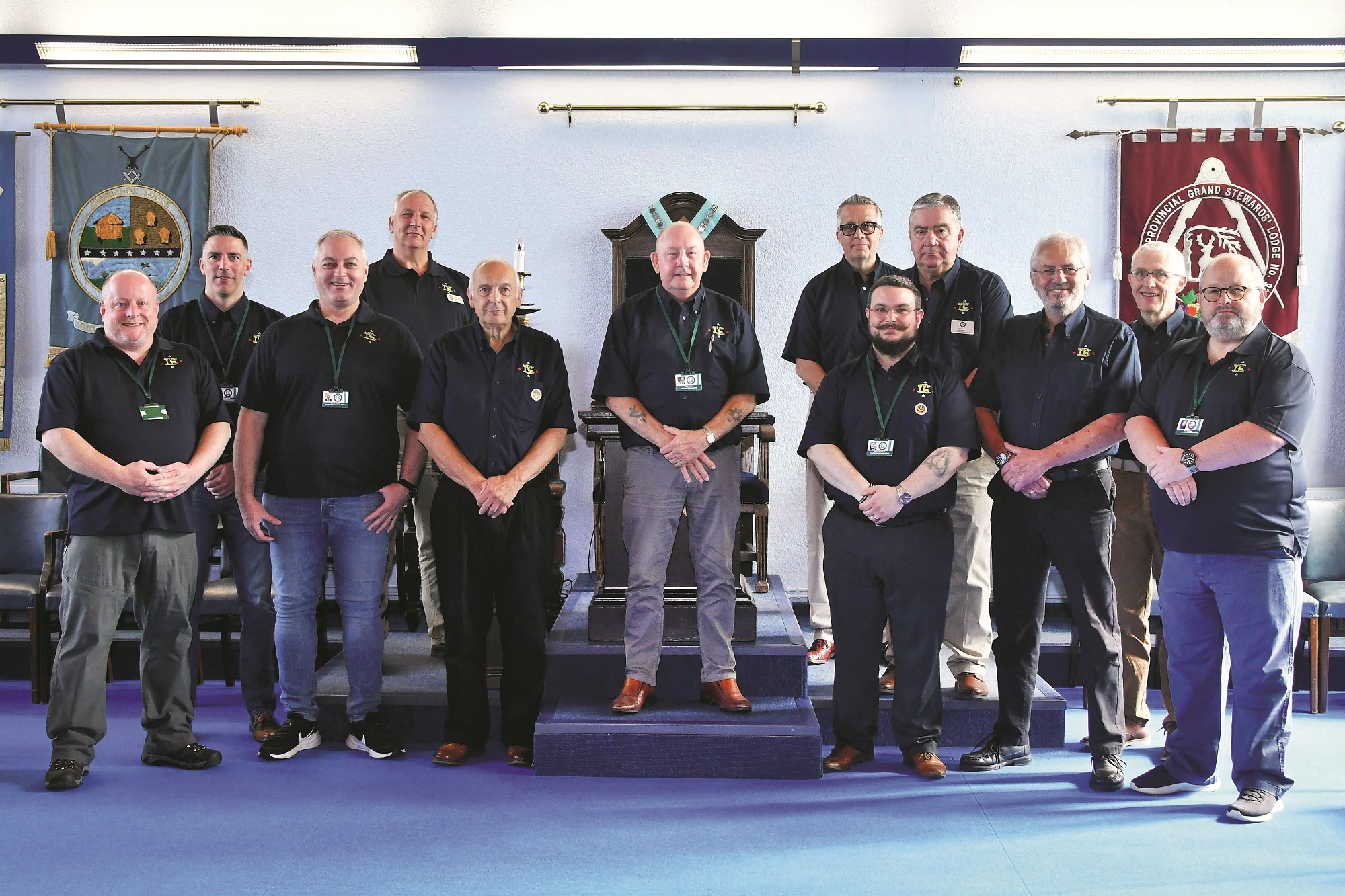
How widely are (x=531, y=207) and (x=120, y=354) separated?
2847 mm

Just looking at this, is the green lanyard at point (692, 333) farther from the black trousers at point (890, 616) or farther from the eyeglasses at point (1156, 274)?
the eyeglasses at point (1156, 274)

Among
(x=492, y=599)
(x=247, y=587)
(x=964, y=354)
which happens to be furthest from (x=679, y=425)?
(x=247, y=587)

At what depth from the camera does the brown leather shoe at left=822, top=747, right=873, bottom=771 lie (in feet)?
11.6

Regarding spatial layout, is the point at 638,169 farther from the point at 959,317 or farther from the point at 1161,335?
the point at 1161,335

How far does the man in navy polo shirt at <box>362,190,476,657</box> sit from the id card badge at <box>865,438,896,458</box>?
6.17 ft

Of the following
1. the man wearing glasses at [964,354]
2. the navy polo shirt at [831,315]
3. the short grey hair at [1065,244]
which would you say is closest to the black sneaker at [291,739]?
the navy polo shirt at [831,315]

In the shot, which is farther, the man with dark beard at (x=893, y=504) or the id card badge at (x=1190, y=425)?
the man with dark beard at (x=893, y=504)

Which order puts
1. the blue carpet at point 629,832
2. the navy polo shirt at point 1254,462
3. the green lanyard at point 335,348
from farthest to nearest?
the green lanyard at point 335,348 → the navy polo shirt at point 1254,462 → the blue carpet at point 629,832

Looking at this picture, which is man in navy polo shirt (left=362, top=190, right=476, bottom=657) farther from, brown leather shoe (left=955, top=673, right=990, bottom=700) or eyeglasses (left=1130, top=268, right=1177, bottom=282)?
eyeglasses (left=1130, top=268, right=1177, bottom=282)

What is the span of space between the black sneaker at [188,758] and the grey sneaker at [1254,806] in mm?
3270

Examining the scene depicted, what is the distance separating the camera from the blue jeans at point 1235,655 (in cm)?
307

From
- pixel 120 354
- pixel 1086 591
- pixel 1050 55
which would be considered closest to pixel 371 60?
pixel 120 354

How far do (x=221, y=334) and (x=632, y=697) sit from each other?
81.8 inches

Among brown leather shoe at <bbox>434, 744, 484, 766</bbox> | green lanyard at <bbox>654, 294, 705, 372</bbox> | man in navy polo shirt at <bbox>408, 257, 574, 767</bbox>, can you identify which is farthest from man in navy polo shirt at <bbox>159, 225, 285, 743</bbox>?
green lanyard at <bbox>654, 294, 705, 372</bbox>
